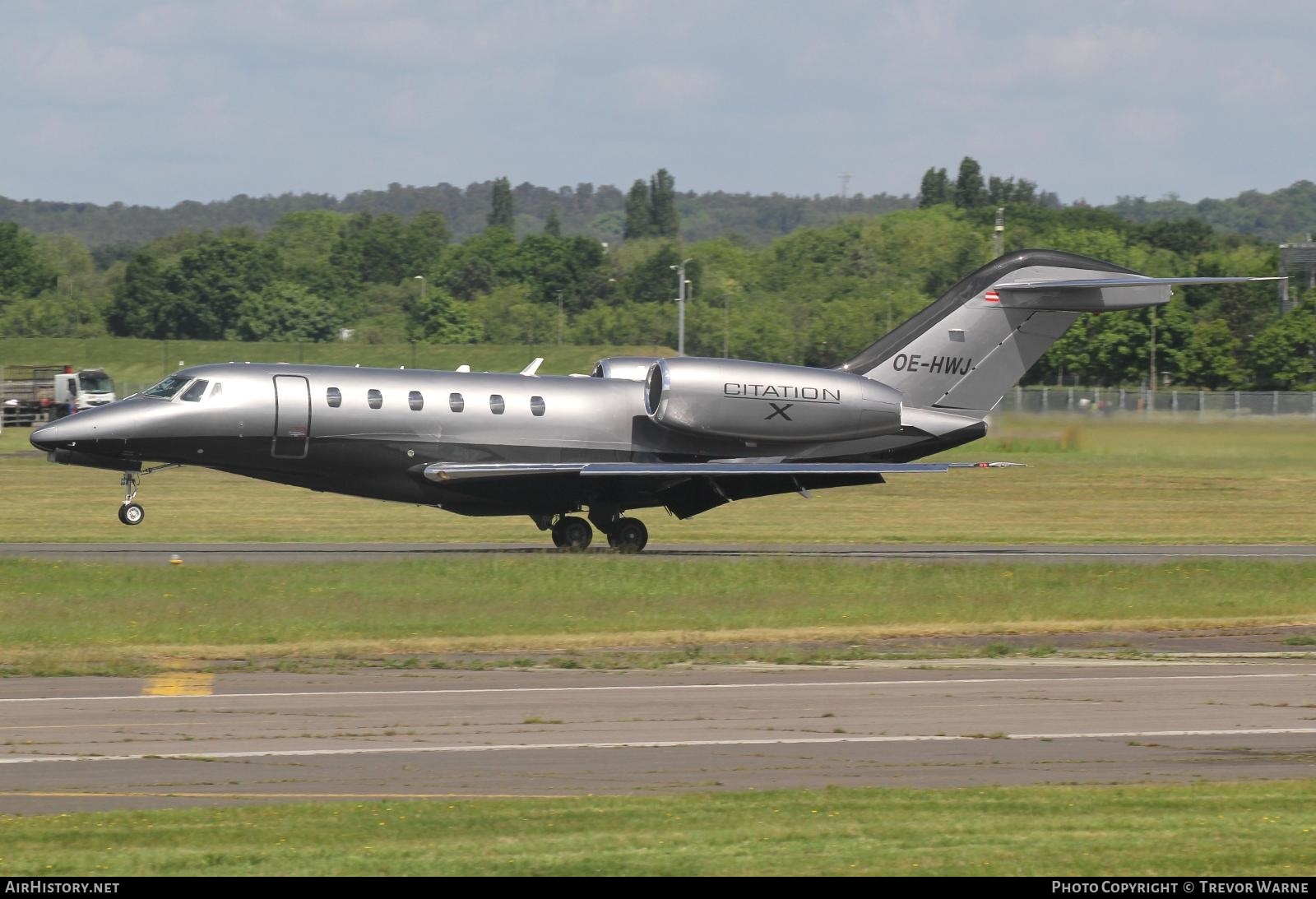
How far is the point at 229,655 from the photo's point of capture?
63.2 ft

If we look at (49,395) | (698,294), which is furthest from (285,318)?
(49,395)

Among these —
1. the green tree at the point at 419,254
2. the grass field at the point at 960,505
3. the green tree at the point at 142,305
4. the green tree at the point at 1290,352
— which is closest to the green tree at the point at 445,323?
the green tree at the point at 142,305

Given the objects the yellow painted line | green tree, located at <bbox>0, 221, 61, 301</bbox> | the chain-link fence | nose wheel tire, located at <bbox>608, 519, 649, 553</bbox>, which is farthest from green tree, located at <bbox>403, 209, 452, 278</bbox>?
the yellow painted line

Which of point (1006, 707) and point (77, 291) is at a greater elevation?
point (77, 291)

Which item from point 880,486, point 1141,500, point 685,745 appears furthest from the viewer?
point 880,486

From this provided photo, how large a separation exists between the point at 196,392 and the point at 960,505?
71.6 ft

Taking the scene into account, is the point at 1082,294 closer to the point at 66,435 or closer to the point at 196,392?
the point at 196,392

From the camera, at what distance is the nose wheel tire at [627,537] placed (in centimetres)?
3014

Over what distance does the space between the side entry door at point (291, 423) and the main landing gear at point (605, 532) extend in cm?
474

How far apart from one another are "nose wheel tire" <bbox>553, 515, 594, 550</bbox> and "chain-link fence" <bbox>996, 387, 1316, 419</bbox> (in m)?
14.5

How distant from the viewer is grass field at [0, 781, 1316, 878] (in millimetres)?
9750

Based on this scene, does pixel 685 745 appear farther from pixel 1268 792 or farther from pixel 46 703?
pixel 46 703

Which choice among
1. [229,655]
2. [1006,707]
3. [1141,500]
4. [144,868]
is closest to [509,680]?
[229,655]

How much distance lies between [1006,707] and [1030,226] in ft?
519
